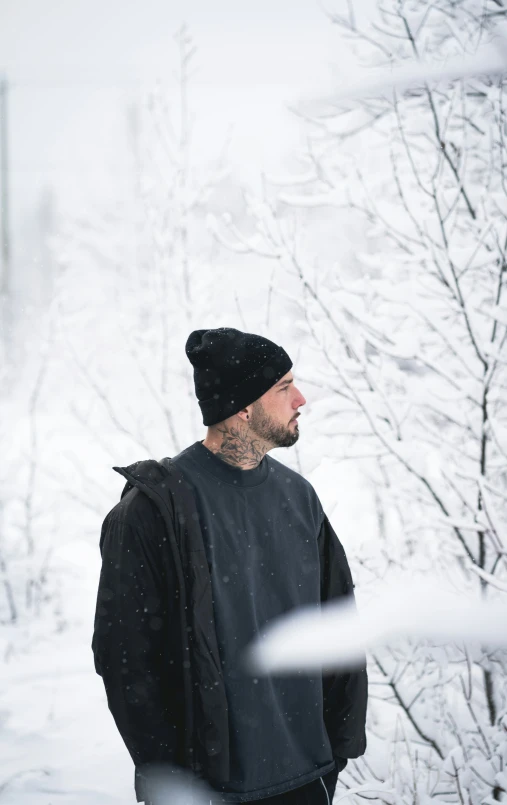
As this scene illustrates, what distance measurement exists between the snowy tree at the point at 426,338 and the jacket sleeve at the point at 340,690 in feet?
1.91

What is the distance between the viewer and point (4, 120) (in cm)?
1566

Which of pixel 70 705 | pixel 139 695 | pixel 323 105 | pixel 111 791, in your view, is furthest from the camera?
pixel 70 705

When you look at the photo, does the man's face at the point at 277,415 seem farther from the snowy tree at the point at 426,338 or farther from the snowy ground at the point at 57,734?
the snowy ground at the point at 57,734

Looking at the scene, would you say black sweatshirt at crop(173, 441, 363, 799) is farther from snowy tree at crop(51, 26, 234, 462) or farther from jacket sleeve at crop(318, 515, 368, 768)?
snowy tree at crop(51, 26, 234, 462)

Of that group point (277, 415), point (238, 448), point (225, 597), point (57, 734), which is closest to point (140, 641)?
point (225, 597)

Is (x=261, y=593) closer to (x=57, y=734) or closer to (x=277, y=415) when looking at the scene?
(x=277, y=415)

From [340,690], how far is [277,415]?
838 mm

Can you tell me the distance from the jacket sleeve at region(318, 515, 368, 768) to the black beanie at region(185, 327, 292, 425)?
1.57 ft

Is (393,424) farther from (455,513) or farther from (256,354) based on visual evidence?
(256,354)

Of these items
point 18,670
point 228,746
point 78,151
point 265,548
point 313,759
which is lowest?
point 18,670

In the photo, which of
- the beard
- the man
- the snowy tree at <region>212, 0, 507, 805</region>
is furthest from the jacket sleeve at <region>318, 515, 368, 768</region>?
the snowy tree at <region>212, 0, 507, 805</region>

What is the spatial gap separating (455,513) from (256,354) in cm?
134

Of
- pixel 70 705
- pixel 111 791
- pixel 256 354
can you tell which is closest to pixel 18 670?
pixel 70 705

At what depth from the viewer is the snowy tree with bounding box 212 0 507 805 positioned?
256cm
